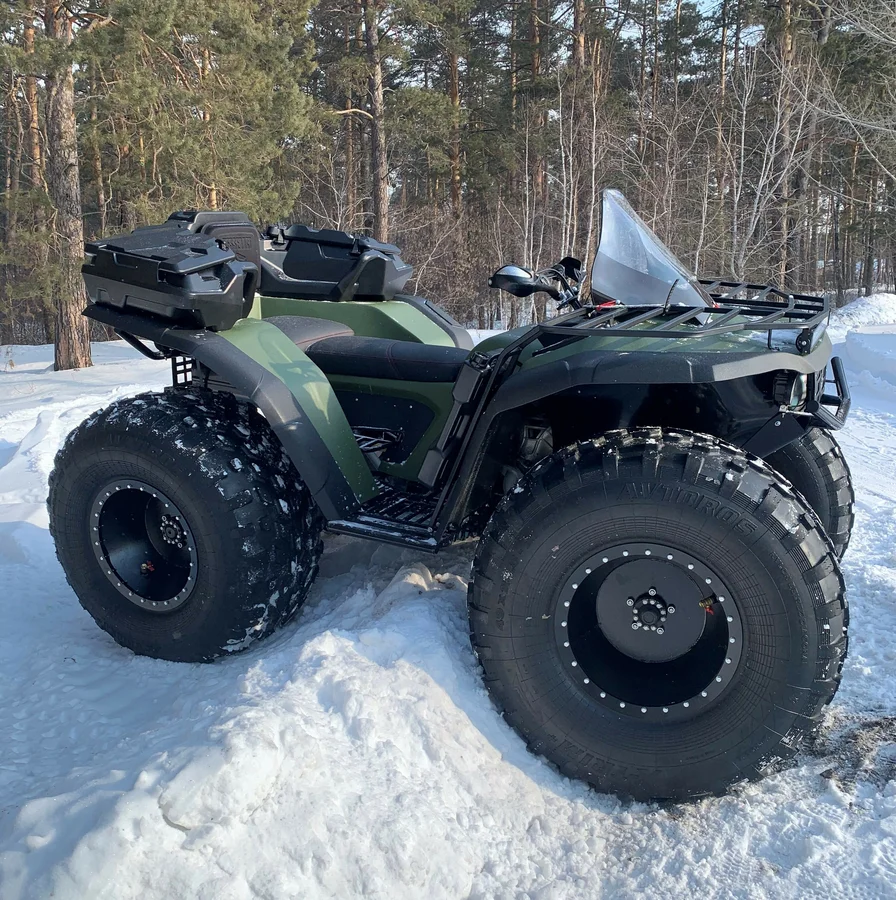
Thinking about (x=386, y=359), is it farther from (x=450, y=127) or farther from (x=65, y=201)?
(x=450, y=127)

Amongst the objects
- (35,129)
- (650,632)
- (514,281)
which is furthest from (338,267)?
(35,129)

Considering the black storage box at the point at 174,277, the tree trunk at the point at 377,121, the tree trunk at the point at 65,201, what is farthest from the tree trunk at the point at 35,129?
the black storage box at the point at 174,277

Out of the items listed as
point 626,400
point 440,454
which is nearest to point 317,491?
point 440,454

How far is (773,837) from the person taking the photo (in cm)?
216

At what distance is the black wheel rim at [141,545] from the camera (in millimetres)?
3080

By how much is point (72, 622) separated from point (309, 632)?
4.35 feet

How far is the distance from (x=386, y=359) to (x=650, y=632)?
164 cm

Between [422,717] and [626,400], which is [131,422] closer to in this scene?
[422,717]

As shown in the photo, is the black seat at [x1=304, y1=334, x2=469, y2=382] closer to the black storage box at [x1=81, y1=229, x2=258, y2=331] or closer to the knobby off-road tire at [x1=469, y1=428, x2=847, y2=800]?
the black storage box at [x1=81, y1=229, x2=258, y2=331]

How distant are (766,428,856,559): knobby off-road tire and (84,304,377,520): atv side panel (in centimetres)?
178

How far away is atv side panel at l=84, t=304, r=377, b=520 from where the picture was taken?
2957 millimetres

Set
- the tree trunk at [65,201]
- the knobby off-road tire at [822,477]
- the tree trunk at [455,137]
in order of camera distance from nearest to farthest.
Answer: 1. the knobby off-road tire at [822,477]
2. the tree trunk at [65,201]
3. the tree trunk at [455,137]

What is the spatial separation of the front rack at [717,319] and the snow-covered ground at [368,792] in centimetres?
118

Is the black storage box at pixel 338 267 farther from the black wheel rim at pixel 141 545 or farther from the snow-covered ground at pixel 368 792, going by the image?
the snow-covered ground at pixel 368 792
